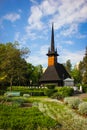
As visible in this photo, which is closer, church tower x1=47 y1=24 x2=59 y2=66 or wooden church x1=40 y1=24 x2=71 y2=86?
wooden church x1=40 y1=24 x2=71 y2=86

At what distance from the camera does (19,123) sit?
13320 mm

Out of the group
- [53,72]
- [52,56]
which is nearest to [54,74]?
[53,72]

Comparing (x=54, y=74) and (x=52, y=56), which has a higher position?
(x=52, y=56)

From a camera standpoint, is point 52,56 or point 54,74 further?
point 52,56

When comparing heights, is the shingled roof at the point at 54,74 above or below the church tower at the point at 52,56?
below

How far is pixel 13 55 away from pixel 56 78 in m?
18.5

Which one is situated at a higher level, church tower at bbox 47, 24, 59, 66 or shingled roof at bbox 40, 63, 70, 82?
church tower at bbox 47, 24, 59, 66

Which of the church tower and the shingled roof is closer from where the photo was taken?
the shingled roof

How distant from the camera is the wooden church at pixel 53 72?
6316cm

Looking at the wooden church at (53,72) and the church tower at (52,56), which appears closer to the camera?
the wooden church at (53,72)

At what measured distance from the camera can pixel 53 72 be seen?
64875mm

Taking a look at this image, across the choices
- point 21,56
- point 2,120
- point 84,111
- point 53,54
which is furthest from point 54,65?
point 2,120

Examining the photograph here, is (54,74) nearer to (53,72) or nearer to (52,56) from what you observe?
(53,72)

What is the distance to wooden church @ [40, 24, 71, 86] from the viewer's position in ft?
207
